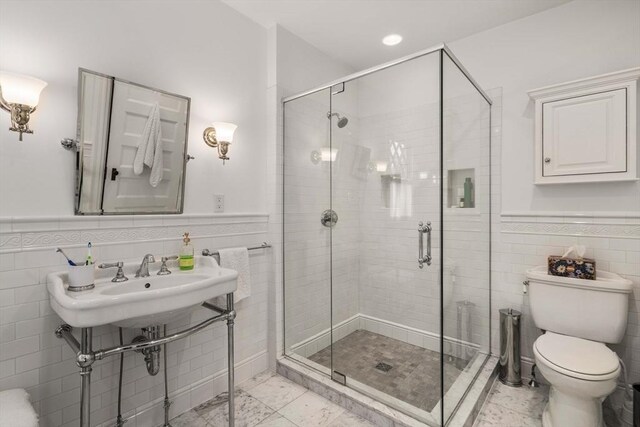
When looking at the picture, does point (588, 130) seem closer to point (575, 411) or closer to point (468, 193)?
point (468, 193)

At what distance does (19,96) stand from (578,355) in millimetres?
2853

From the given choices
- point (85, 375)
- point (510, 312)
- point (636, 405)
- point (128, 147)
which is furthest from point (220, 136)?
point (636, 405)

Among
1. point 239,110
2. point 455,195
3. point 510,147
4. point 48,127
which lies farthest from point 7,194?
point 510,147

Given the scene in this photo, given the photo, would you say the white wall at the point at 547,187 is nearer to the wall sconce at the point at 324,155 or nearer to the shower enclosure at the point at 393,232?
the shower enclosure at the point at 393,232

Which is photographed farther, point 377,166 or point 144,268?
point 377,166

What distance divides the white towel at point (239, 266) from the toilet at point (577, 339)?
1758 millimetres

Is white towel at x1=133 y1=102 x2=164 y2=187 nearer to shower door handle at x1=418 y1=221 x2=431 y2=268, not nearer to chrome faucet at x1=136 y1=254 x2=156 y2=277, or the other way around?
chrome faucet at x1=136 y1=254 x2=156 y2=277

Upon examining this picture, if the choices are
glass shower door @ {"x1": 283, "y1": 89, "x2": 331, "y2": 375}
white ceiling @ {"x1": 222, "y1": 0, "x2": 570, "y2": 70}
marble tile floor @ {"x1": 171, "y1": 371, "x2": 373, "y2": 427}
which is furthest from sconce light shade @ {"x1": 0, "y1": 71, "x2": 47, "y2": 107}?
marble tile floor @ {"x1": 171, "y1": 371, "x2": 373, "y2": 427}

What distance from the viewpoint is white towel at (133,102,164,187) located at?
1685 mm

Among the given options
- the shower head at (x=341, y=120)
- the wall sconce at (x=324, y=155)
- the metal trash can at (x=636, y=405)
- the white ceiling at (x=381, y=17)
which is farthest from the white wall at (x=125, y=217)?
the metal trash can at (x=636, y=405)

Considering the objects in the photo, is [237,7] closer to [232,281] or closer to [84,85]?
[84,85]

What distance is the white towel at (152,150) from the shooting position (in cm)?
168

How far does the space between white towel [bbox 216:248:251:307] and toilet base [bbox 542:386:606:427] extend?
6.13 ft

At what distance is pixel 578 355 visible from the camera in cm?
163
